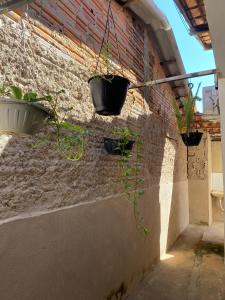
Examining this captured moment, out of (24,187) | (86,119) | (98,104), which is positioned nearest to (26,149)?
(24,187)

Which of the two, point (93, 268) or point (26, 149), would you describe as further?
point (93, 268)

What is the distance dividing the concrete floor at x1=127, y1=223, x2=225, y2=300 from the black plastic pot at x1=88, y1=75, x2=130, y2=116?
2.83 m

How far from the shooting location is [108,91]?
86.3 inches

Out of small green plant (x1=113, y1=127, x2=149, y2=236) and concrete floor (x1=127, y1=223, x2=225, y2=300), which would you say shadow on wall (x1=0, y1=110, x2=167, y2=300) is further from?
concrete floor (x1=127, y1=223, x2=225, y2=300)

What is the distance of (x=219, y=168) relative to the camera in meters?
10.5

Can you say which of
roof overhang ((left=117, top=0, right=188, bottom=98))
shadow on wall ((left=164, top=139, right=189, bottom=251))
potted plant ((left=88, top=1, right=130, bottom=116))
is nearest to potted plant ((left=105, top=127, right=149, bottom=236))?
potted plant ((left=88, top=1, right=130, bottom=116))

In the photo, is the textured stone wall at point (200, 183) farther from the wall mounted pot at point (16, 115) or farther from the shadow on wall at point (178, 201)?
the wall mounted pot at point (16, 115)

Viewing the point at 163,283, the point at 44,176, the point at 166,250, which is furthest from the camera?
the point at 166,250

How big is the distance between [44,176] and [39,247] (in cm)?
55

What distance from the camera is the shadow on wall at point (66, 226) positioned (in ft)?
6.13

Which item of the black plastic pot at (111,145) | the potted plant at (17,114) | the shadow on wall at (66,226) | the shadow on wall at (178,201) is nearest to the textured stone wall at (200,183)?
the shadow on wall at (178,201)

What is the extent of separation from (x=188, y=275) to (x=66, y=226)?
3.30 meters

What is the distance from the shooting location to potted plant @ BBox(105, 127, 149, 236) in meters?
3.14

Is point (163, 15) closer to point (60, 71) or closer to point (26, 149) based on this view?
point (60, 71)
